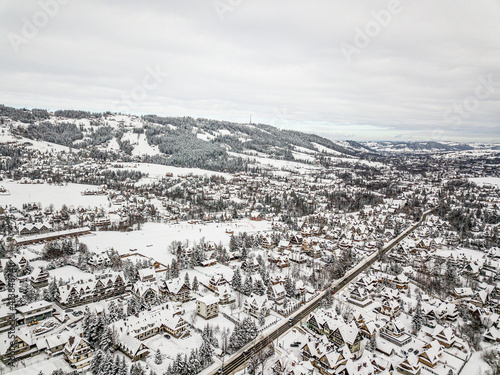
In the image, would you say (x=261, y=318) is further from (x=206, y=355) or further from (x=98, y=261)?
(x=98, y=261)

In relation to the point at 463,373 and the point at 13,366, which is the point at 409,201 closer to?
the point at 463,373

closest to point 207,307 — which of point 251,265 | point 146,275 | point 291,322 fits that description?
point 291,322

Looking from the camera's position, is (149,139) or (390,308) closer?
(390,308)

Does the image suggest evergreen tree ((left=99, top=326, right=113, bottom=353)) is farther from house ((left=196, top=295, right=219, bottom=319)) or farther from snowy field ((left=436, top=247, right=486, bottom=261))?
snowy field ((left=436, top=247, right=486, bottom=261))

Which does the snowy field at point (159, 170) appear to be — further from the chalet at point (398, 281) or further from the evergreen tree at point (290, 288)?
the chalet at point (398, 281)

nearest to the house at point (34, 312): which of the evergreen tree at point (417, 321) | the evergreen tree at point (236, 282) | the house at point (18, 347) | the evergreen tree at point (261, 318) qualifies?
the house at point (18, 347)

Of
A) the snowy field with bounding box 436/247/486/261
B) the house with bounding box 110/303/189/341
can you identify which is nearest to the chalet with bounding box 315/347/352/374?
the house with bounding box 110/303/189/341
